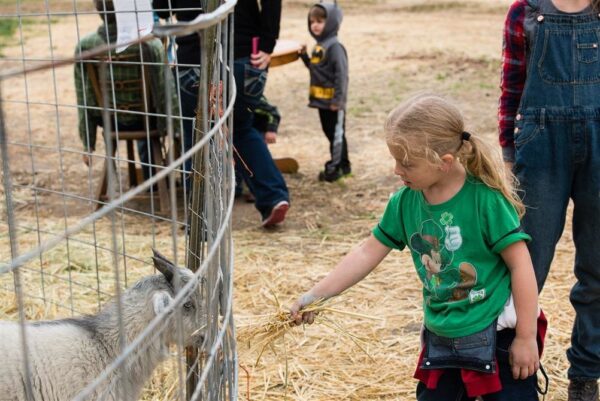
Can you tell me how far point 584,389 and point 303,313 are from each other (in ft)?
4.12

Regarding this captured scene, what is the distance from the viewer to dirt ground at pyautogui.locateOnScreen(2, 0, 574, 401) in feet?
12.0

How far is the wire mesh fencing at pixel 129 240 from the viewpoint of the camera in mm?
1794

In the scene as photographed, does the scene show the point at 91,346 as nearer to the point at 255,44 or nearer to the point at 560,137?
the point at 560,137

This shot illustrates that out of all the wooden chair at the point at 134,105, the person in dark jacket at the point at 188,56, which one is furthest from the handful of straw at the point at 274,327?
the wooden chair at the point at 134,105

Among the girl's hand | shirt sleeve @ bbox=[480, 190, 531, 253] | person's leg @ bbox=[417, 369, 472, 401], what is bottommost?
person's leg @ bbox=[417, 369, 472, 401]

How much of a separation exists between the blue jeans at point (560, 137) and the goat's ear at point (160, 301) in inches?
53.5

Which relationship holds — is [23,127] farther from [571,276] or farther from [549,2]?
[549,2]

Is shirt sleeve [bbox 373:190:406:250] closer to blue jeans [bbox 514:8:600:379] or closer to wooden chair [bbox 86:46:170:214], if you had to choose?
blue jeans [bbox 514:8:600:379]

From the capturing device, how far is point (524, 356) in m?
2.46

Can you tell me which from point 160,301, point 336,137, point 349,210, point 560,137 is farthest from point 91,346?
point 336,137

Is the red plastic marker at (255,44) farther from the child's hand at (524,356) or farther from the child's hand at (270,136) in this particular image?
the child's hand at (524,356)

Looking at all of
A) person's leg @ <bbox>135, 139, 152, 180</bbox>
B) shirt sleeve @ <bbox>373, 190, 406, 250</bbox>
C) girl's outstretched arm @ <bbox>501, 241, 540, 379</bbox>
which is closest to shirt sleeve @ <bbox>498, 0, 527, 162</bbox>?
shirt sleeve @ <bbox>373, 190, 406, 250</bbox>

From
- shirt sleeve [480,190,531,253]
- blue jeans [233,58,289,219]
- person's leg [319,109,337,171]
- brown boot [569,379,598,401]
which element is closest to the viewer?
shirt sleeve [480,190,531,253]

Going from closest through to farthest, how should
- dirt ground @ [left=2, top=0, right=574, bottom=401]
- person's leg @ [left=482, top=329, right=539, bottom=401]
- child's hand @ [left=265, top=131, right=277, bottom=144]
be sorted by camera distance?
person's leg @ [left=482, top=329, right=539, bottom=401], dirt ground @ [left=2, top=0, right=574, bottom=401], child's hand @ [left=265, top=131, right=277, bottom=144]
